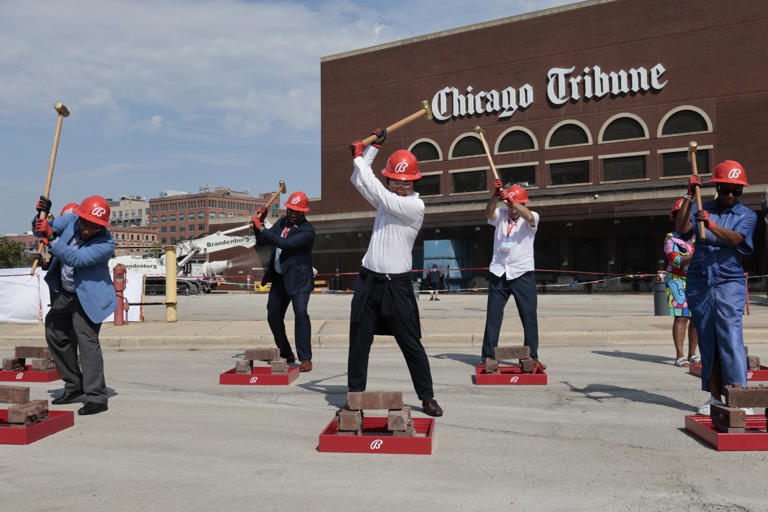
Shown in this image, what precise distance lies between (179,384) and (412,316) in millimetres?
3190

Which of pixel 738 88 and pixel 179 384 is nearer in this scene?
pixel 179 384

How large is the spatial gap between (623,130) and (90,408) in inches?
1399

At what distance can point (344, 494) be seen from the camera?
136 inches

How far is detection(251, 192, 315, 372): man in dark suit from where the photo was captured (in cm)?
735

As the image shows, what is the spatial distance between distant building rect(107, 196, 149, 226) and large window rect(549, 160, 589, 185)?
548 feet

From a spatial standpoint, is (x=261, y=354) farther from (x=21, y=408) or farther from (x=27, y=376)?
(x=21, y=408)

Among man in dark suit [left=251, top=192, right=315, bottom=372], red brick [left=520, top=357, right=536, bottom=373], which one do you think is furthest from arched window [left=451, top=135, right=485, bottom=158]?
red brick [left=520, top=357, right=536, bottom=373]

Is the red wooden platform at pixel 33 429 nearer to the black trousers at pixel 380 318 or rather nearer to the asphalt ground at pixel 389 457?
the asphalt ground at pixel 389 457

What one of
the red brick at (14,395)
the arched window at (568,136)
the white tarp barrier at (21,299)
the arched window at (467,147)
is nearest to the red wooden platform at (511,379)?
the red brick at (14,395)

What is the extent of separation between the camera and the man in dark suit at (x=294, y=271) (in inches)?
289

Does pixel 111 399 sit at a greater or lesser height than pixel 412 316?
lesser

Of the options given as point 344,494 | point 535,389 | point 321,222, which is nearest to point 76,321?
point 344,494

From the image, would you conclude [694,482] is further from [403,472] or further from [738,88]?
[738,88]

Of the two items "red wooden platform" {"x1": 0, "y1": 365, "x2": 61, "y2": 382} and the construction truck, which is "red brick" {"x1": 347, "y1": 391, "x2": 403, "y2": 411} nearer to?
"red wooden platform" {"x1": 0, "y1": 365, "x2": 61, "y2": 382}
